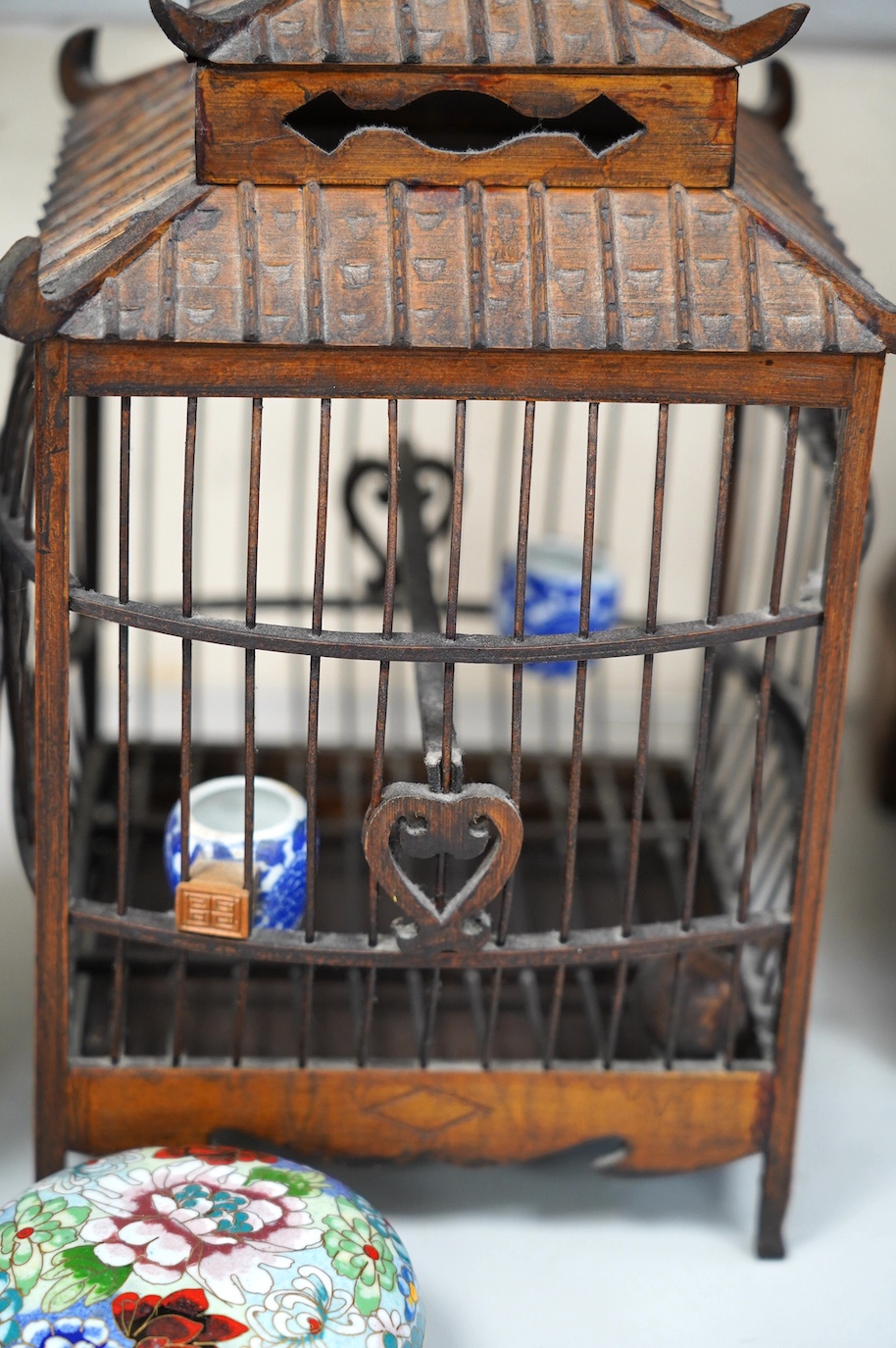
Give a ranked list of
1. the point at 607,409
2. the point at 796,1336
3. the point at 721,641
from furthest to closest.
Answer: the point at 607,409
the point at 796,1336
the point at 721,641

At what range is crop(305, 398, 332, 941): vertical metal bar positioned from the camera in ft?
4.05

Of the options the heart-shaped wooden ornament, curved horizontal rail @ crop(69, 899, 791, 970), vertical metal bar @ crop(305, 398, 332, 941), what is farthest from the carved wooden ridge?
curved horizontal rail @ crop(69, 899, 791, 970)

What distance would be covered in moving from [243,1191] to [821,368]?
2.69 feet

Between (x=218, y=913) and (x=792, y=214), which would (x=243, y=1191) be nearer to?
(x=218, y=913)

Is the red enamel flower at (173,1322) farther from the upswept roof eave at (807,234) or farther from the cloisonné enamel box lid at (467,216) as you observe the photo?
the upswept roof eave at (807,234)

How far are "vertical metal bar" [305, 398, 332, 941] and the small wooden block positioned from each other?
55mm

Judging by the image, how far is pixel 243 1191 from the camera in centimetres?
136

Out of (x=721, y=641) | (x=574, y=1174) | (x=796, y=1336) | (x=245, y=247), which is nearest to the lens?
(x=245, y=247)

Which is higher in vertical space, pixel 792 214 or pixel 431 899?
pixel 792 214

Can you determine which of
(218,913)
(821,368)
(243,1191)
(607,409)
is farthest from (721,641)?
(607,409)

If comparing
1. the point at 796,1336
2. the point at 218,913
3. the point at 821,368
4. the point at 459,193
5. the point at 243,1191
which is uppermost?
the point at 459,193

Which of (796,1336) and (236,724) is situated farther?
(236,724)

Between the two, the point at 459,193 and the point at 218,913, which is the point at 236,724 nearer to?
the point at 218,913

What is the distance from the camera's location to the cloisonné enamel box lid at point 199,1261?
3.99ft
